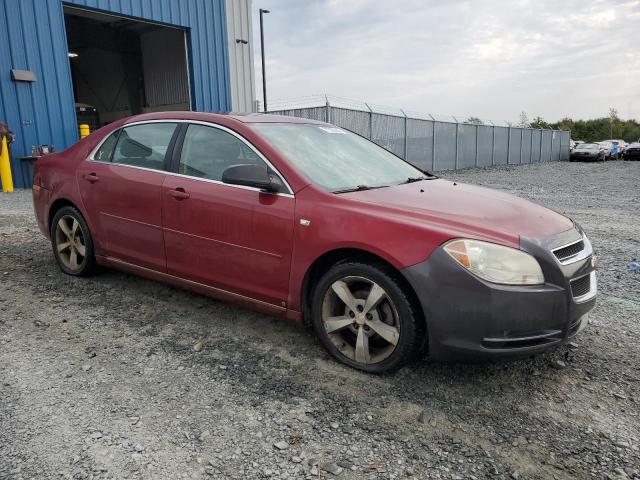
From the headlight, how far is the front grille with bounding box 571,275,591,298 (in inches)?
10.3

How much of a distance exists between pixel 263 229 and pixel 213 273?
589 millimetres

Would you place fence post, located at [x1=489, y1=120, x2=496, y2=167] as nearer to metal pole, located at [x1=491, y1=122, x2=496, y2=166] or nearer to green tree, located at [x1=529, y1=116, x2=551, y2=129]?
metal pole, located at [x1=491, y1=122, x2=496, y2=166]

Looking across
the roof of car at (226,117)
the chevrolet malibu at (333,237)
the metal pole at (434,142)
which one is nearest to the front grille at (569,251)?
the chevrolet malibu at (333,237)

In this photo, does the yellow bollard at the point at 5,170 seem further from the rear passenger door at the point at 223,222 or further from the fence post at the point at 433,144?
the fence post at the point at 433,144

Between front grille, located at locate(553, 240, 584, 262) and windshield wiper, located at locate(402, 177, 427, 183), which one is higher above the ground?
windshield wiper, located at locate(402, 177, 427, 183)

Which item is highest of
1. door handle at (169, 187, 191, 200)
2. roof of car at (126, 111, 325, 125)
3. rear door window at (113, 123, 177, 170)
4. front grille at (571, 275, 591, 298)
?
roof of car at (126, 111, 325, 125)

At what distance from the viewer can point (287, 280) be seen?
321 cm

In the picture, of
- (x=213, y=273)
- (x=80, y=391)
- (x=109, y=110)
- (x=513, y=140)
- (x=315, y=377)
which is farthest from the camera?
(x=513, y=140)

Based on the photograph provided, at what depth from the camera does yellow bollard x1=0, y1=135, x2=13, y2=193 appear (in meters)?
11.2

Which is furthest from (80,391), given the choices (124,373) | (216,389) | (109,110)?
(109,110)

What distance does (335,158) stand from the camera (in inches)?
146

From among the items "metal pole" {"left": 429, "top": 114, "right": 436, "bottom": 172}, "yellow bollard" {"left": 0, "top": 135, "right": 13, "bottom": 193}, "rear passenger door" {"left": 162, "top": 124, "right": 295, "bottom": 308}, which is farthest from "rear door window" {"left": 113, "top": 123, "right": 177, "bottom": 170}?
"metal pole" {"left": 429, "top": 114, "right": 436, "bottom": 172}

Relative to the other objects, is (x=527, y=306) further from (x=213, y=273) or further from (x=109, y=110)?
(x=109, y=110)

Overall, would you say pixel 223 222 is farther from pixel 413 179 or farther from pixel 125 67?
pixel 125 67
